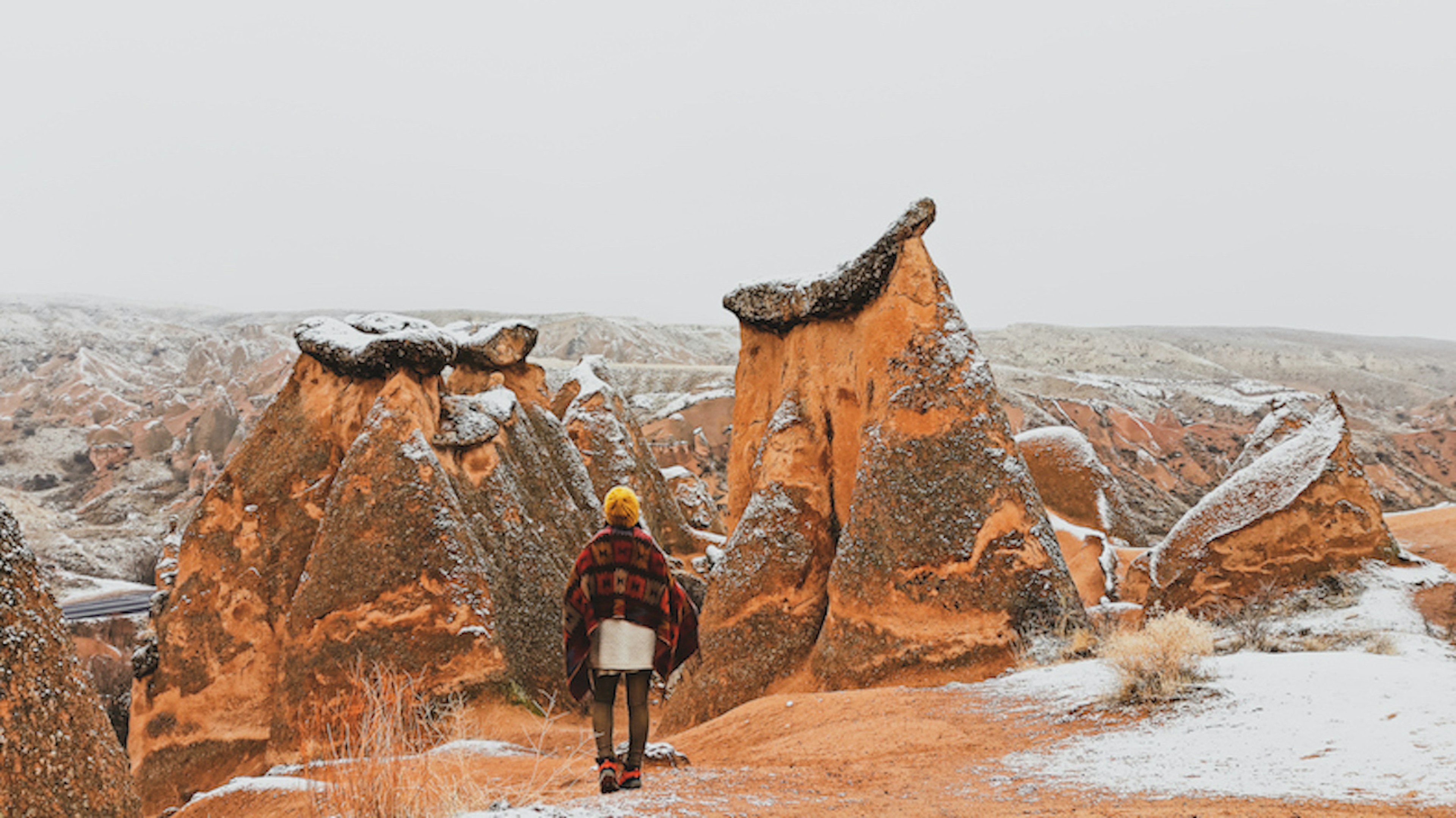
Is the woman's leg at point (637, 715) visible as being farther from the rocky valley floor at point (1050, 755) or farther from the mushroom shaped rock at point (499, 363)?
the mushroom shaped rock at point (499, 363)

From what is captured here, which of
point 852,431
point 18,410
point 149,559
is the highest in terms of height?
point 852,431

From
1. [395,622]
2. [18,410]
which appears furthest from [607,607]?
[18,410]

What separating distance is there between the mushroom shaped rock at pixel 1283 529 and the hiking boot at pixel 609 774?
23.1 ft

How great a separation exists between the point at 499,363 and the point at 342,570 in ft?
19.5

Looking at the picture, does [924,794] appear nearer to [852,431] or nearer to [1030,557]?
[1030,557]

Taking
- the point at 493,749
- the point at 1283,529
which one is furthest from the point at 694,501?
the point at 493,749

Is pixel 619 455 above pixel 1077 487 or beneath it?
above


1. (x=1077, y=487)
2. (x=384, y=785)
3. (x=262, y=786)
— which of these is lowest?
(x=262, y=786)

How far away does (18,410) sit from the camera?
47.7 meters

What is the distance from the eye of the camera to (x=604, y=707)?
12.5 feet

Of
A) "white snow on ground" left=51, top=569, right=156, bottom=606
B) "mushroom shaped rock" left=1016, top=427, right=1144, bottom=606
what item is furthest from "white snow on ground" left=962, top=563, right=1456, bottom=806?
"white snow on ground" left=51, top=569, right=156, bottom=606

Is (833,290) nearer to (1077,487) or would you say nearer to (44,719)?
(44,719)

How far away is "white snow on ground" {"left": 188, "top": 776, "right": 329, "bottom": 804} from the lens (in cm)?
536

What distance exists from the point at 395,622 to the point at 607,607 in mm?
4989
